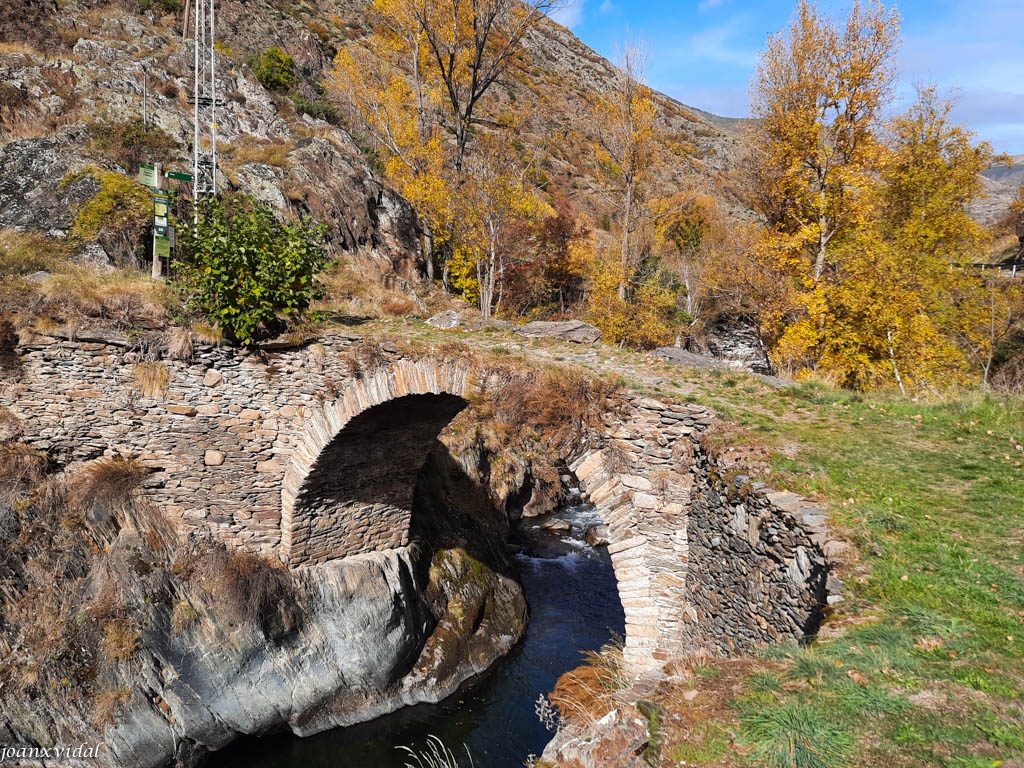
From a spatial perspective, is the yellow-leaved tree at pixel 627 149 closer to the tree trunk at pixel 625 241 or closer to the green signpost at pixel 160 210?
the tree trunk at pixel 625 241

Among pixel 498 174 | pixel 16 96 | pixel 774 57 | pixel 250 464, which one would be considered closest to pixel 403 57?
pixel 498 174

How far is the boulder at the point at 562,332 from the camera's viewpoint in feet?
33.6

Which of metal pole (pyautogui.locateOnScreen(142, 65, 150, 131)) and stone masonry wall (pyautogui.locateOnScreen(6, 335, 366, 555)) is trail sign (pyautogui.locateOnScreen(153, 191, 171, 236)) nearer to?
stone masonry wall (pyautogui.locateOnScreen(6, 335, 366, 555))

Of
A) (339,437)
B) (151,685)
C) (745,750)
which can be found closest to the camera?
(745,750)

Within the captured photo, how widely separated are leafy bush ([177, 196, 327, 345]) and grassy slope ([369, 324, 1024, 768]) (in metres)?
6.48

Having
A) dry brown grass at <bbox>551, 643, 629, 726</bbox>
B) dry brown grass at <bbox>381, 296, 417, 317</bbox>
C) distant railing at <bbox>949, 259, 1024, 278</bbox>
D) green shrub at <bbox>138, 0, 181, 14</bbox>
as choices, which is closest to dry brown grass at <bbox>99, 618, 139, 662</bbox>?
dry brown grass at <bbox>551, 643, 629, 726</bbox>

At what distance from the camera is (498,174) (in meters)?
20.3

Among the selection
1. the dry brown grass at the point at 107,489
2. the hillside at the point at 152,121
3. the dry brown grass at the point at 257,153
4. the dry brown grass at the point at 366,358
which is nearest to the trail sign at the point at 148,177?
the hillside at the point at 152,121

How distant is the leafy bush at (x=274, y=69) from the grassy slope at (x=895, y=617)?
31.5 meters

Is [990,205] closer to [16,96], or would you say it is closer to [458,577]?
[458,577]

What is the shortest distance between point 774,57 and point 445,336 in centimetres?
1259

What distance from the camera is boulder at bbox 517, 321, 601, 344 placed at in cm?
1025


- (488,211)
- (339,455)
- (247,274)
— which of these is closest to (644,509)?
(339,455)

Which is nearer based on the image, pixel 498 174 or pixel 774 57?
pixel 774 57
